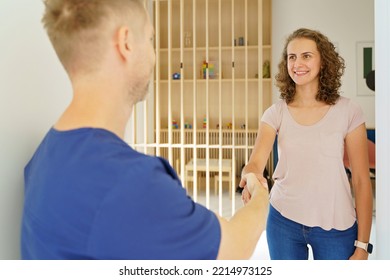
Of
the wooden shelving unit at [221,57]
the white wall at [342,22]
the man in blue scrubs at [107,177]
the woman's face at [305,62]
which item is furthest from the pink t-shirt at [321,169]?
the wooden shelving unit at [221,57]

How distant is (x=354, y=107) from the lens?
44.7 inches

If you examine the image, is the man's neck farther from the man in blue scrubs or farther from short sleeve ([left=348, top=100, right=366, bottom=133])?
short sleeve ([left=348, top=100, right=366, bottom=133])

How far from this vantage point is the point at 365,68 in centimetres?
392

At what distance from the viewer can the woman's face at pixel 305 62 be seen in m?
1.19

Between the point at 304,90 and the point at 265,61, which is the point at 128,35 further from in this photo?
the point at 265,61

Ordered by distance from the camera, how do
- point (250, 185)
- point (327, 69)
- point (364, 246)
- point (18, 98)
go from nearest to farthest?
1. point (18, 98)
2. point (250, 185)
3. point (364, 246)
4. point (327, 69)

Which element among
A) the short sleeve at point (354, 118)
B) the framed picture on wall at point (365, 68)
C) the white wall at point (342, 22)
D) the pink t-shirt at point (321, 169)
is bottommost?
the pink t-shirt at point (321, 169)

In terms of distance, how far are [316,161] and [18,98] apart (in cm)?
94

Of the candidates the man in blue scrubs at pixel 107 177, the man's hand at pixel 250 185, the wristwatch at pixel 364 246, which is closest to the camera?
→ the man in blue scrubs at pixel 107 177

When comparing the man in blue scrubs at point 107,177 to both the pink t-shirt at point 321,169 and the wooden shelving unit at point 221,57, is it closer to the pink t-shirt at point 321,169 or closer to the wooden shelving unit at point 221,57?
the pink t-shirt at point 321,169

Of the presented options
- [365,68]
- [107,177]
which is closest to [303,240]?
[107,177]

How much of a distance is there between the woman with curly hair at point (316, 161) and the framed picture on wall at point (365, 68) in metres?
3.05

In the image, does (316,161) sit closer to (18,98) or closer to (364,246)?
(364,246)

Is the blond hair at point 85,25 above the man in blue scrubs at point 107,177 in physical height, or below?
above
